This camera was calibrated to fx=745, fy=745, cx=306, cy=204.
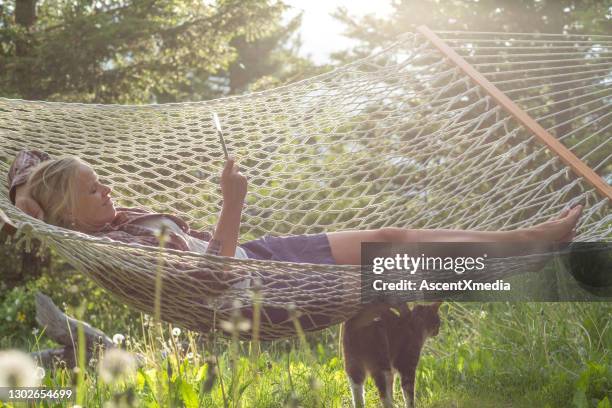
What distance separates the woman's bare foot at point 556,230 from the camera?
6.19ft

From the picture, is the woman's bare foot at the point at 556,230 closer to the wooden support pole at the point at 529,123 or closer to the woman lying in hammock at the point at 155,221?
the woman lying in hammock at the point at 155,221

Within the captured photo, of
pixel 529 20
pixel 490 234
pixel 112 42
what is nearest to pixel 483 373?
pixel 490 234

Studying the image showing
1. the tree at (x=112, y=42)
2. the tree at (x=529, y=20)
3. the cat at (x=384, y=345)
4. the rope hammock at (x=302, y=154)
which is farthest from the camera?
the tree at (x=112, y=42)

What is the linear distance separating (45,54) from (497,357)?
3.65 meters

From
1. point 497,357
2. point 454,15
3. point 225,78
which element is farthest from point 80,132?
point 225,78

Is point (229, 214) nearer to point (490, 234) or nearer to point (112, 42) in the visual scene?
point (490, 234)

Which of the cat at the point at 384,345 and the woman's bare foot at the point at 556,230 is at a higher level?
the woman's bare foot at the point at 556,230

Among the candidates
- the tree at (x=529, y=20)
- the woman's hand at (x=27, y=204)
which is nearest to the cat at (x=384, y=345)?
the woman's hand at (x=27, y=204)

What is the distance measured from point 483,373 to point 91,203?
1.28 meters

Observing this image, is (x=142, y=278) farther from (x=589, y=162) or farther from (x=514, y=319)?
(x=589, y=162)

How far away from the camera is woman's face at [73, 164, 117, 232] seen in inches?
79.1

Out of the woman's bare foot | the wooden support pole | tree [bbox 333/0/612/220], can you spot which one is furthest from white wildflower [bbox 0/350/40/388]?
tree [bbox 333/0/612/220]

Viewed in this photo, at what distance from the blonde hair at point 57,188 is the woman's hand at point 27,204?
0.02 metres

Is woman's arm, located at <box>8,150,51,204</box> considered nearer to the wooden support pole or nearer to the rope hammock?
the rope hammock
